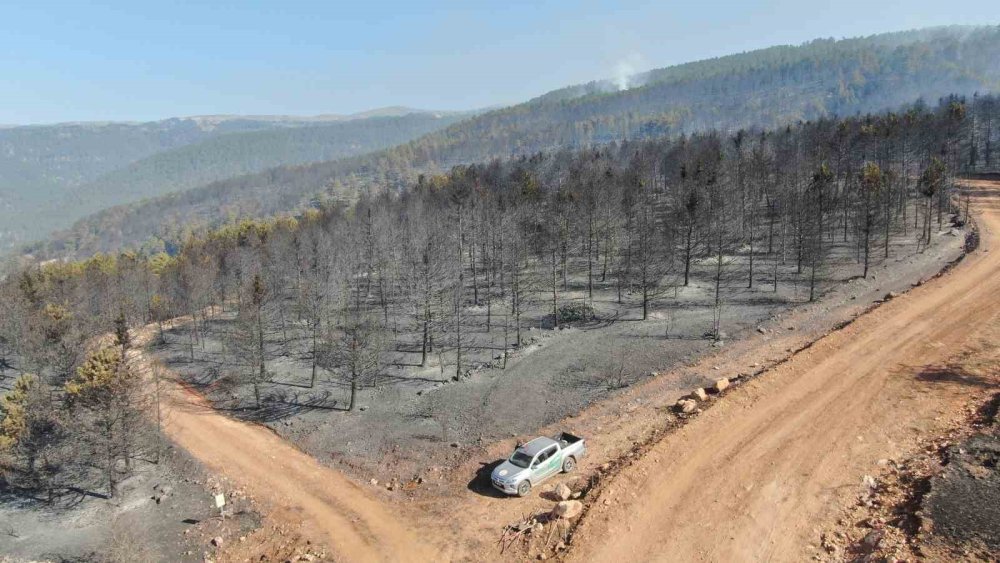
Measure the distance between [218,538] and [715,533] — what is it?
20.2 meters

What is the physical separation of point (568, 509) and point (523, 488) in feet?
9.88

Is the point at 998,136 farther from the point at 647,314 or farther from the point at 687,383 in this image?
the point at 687,383

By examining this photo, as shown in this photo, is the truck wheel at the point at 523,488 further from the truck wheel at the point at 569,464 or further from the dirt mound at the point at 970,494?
the dirt mound at the point at 970,494

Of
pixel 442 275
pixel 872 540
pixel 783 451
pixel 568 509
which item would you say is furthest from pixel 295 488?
pixel 442 275

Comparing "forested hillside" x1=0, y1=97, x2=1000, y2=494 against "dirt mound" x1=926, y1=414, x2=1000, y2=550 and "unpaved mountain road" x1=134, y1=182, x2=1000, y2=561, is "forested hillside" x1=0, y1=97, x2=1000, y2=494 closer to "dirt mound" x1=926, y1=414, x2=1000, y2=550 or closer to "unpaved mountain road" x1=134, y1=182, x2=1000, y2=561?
"unpaved mountain road" x1=134, y1=182, x2=1000, y2=561

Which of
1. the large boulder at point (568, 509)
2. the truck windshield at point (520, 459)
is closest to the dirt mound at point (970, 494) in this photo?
the large boulder at point (568, 509)

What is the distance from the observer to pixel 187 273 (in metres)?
68.9

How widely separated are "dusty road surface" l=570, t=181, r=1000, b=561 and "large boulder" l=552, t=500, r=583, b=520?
0.69 metres

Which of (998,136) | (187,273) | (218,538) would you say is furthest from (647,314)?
(998,136)

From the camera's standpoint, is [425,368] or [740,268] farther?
[740,268]

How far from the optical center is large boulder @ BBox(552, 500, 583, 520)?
20.0 metres

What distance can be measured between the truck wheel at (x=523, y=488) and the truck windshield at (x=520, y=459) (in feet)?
2.22

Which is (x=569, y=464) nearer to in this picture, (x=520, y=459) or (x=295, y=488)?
(x=520, y=459)

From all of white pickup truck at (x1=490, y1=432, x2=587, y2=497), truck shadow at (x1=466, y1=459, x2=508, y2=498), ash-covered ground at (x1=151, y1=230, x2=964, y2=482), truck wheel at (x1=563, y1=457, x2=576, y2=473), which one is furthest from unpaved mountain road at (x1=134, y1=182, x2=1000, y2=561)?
ash-covered ground at (x1=151, y1=230, x2=964, y2=482)
